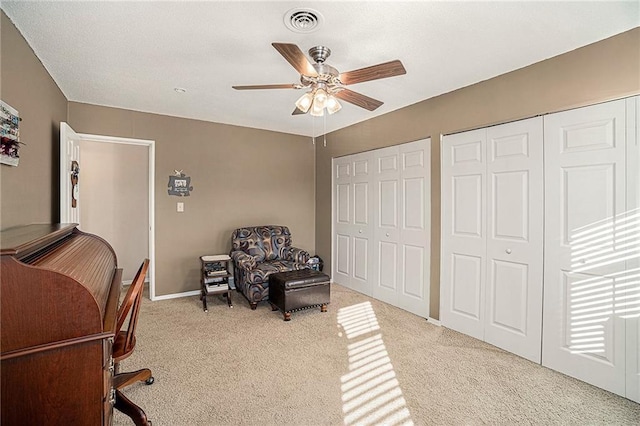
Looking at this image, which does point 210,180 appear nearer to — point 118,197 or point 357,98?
point 118,197

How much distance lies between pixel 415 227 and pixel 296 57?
2420 mm

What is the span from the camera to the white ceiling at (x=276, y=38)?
1.84 metres

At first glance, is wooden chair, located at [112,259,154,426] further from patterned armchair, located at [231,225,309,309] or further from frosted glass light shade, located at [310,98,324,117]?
patterned armchair, located at [231,225,309,309]

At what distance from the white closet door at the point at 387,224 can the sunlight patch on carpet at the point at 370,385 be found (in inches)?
32.9

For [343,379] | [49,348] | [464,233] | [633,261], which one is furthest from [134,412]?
[633,261]

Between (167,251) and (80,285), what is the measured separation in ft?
10.7

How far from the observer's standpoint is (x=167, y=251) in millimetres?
4148

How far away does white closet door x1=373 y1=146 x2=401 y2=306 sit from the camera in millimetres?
3840

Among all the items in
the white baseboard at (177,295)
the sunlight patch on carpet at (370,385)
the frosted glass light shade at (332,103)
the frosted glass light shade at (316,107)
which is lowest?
the sunlight patch on carpet at (370,385)

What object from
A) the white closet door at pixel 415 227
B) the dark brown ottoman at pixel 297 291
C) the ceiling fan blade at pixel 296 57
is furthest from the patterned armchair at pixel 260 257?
the ceiling fan blade at pixel 296 57

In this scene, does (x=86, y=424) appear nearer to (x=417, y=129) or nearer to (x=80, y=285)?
(x=80, y=285)

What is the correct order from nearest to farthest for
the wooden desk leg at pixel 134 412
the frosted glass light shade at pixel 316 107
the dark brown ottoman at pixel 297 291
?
the wooden desk leg at pixel 134 412 < the frosted glass light shade at pixel 316 107 < the dark brown ottoman at pixel 297 291

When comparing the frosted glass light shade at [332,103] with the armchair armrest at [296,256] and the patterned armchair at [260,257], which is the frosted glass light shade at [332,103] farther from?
the armchair armrest at [296,256]

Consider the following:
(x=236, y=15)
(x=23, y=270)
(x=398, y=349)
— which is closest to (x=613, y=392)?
(x=398, y=349)
